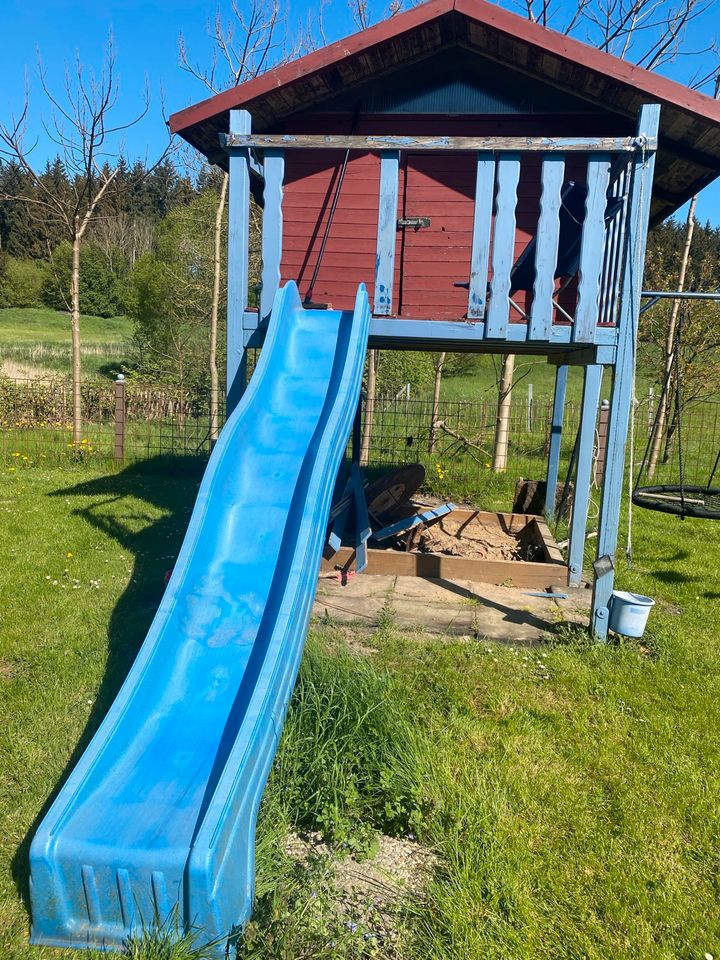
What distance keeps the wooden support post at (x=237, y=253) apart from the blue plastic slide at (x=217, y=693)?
0.33m

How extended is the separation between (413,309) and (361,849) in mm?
6083

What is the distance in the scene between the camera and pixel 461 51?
22.3 ft

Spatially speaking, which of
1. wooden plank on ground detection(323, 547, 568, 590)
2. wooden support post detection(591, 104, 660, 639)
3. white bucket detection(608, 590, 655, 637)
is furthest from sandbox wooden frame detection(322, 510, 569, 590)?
white bucket detection(608, 590, 655, 637)

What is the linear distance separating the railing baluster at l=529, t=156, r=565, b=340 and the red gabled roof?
0.88 meters

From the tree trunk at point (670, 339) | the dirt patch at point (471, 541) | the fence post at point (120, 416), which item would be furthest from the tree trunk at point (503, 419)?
the fence post at point (120, 416)

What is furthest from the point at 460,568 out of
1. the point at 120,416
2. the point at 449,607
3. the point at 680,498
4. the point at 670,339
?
the point at 120,416

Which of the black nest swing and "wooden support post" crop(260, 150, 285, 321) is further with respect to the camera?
"wooden support post" crop(260, 150, 285, 321)

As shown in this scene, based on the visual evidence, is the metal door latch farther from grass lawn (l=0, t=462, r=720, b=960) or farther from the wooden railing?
grass lawn (l=0, t=462, r=720, b=960)

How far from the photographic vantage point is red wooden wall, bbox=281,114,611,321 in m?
7.31

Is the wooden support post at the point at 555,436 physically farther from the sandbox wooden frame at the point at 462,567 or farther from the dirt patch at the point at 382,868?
the dirt patch at the point at 382,868

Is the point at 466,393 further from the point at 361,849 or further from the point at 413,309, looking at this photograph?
the point at 361,849

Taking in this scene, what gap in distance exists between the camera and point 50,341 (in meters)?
34.1

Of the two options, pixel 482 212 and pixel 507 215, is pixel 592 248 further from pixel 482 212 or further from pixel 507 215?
pixel 482 212

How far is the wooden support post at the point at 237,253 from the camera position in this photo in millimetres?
4926
